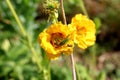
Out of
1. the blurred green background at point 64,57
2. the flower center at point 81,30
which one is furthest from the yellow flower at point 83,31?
the blurred green background at point 64,57

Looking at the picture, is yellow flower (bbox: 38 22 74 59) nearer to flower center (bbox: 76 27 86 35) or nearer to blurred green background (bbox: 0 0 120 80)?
flower center (bbox: 76 27 86 35)

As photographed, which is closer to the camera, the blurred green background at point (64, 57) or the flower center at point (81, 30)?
the flower center at point (81, 30)

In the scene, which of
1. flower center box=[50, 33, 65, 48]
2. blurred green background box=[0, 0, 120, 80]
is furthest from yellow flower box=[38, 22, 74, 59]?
blurred green background box=[0, 0, 120, 80]

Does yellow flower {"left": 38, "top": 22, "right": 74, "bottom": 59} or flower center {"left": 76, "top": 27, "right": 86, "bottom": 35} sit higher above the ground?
flower center {"left": 76, "top": 27, "right": 86, "bottom": 35}

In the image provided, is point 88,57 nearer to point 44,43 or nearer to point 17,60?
point 17,60

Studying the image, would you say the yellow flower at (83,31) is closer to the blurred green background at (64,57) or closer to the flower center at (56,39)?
the flower center at (56,39)

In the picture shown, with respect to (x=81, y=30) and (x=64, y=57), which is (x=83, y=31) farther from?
(x=64, y=57)
